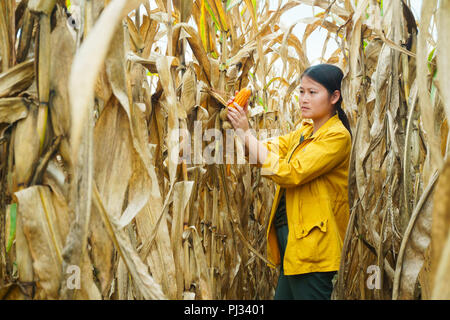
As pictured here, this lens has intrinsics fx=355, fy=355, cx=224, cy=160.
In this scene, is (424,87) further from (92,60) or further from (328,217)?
(328,217)

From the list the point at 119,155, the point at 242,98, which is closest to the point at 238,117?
the point at 242,98

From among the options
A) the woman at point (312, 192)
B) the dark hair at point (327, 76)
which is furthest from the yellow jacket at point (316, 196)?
the dark hair at point (327, 76)

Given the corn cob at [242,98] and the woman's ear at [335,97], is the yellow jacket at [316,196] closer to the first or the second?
the woman's ear at [335,97]

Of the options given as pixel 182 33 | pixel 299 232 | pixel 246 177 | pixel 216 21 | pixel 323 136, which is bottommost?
pixel 299 232

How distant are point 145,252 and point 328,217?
0.68 metres

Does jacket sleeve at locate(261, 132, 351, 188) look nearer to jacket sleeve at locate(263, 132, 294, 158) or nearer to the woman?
the woman

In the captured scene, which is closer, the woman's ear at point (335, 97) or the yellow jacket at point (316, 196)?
the yellow jacket at point (316, 196)

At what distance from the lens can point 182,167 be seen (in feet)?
2.64

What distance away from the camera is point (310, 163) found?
109 centimetres

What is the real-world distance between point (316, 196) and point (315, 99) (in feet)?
1.10

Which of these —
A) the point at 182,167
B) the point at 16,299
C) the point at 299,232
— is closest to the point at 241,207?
the point at 299,232

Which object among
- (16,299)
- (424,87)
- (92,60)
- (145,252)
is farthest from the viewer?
(145,252)

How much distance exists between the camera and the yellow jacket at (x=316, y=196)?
1090 mm

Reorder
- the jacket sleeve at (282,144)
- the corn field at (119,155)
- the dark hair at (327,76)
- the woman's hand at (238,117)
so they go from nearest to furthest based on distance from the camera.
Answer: the corn field at (119,155) → the woman's hand at (238,117) → the dark hair at (327,76) → the jacket sleeve at (282,144)
